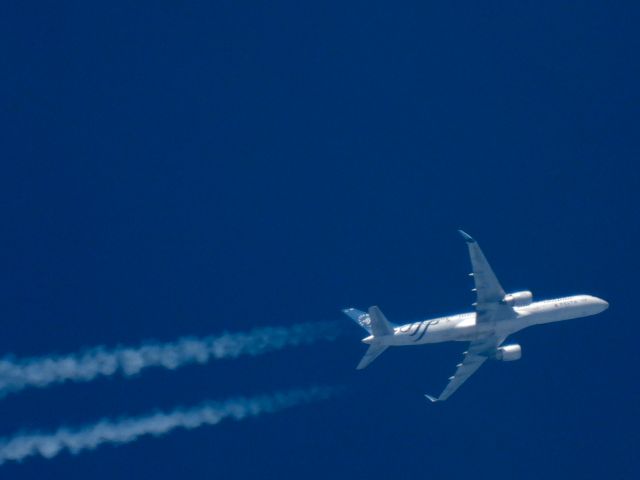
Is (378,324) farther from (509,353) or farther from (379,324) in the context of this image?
(509,353)

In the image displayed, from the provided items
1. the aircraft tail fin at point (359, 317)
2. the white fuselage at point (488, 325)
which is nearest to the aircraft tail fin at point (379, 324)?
the white fuselage at point (488, 325)

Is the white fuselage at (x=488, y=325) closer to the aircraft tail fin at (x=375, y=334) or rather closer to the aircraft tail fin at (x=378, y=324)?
the aircraft tail fin at (x=375, y=334)

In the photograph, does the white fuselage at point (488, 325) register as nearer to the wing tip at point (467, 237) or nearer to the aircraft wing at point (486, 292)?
the aircraft wing at point (486, 292)

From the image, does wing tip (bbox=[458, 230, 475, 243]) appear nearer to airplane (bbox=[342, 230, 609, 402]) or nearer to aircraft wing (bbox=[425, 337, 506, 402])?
airplane (bbox=[342, 230, 609, 402])

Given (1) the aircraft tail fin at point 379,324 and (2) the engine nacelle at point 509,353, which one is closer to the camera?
(1) the aircraft tail fin at point 379,324

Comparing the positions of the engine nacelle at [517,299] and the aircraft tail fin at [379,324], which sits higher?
the aircraft tail fin at [379,324]

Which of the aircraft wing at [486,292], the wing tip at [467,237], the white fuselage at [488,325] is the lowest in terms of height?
the white fuselage at [488,325]

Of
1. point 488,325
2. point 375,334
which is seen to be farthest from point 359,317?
point 488,325

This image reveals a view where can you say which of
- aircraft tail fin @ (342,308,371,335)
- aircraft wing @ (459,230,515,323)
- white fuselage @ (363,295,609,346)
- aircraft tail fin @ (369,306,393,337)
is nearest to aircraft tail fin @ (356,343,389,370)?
white fuselage @ (363,295,609,346)

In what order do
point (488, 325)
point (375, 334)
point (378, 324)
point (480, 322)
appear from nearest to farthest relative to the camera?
1. point (378, 324)
2. point (375, 334)
3. point (480, 322)
4. point (488, 325)
